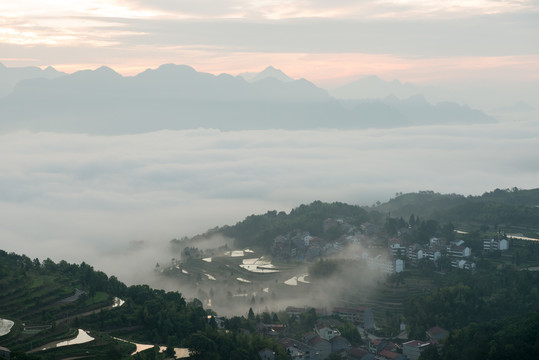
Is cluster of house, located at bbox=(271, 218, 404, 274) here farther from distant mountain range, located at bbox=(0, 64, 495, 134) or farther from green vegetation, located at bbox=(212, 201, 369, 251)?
distant mountain range, located at bbox=(0, 64, 495, 134)

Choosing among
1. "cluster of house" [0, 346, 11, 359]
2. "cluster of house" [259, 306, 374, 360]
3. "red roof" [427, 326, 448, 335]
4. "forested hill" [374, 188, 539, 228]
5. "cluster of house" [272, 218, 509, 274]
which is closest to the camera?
"cluster of house" [0, 346, 11, 359]

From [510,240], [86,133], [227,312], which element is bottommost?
[227,312]

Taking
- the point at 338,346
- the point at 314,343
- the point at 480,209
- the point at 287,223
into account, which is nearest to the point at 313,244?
the point at 287,223

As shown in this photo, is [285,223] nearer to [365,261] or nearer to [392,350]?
[365,261]

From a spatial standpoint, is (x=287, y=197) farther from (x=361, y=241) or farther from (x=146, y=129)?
(x=146, y=129)

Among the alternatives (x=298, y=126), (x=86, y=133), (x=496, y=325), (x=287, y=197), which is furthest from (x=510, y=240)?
(x=298, y=126)

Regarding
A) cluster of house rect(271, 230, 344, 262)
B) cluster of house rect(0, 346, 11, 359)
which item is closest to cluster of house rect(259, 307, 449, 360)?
cluster of house rect(0, 346, 11, 359)

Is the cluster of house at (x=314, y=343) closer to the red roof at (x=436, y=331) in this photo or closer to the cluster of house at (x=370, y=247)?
the red roof at (x=436, y=331)
